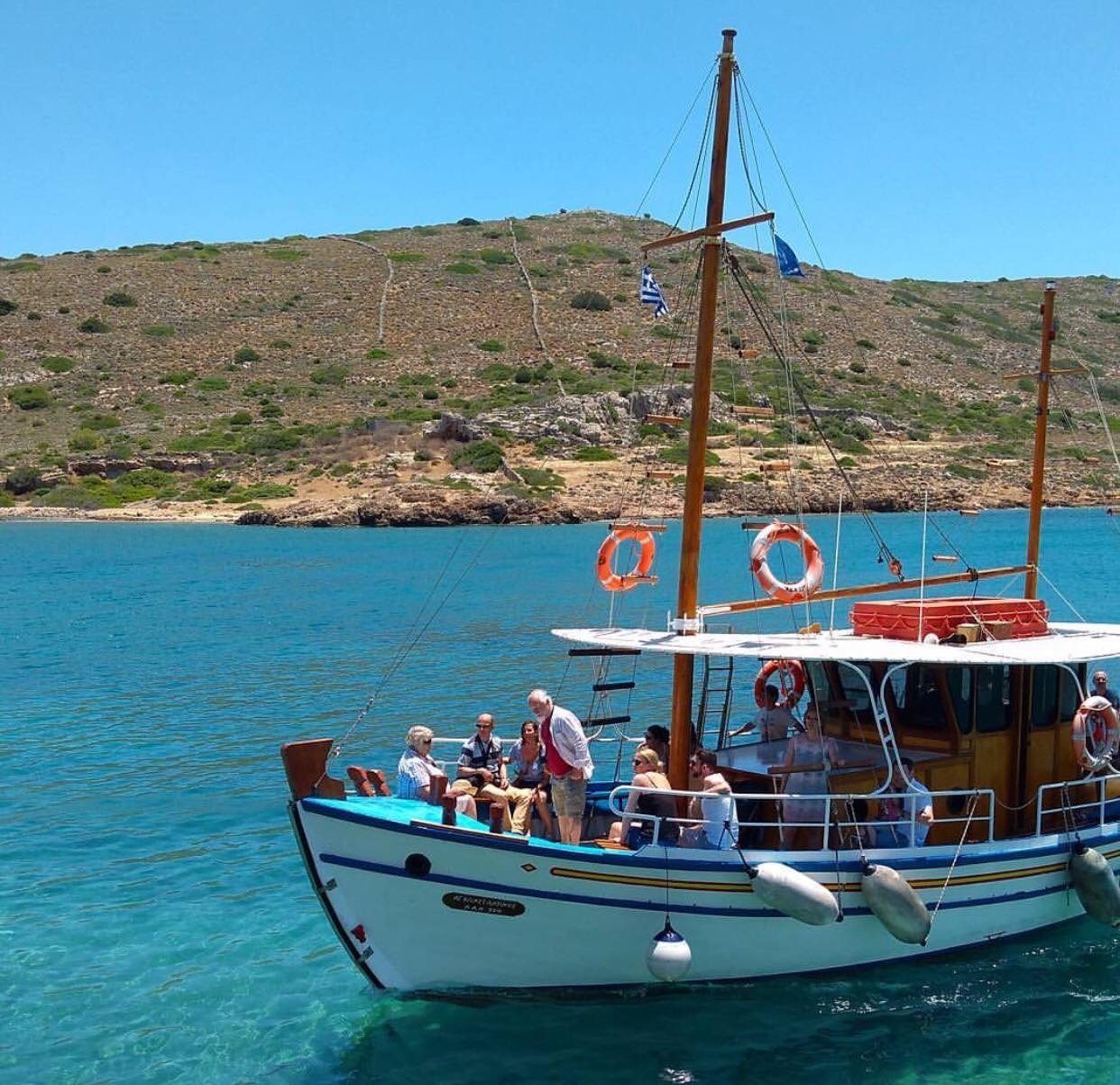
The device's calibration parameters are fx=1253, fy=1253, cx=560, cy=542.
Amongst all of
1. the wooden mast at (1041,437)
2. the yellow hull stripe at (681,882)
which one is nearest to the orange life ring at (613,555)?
the yellow hull stripe at (681,882)

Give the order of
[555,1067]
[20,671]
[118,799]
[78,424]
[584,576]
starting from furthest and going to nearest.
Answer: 1. [78,424]
2. [584,576]
3. [20,671]
4. [118,799]
5. [555,1067]

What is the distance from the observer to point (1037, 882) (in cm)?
1134

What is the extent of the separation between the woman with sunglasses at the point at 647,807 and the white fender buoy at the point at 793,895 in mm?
824

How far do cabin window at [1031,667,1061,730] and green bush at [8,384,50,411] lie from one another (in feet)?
264

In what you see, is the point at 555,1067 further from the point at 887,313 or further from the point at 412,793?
the point at 887,313

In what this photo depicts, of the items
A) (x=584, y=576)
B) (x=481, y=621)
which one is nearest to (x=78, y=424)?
(x=584, y=576)

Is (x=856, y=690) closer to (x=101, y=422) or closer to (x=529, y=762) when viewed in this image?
(x=529, y=762)

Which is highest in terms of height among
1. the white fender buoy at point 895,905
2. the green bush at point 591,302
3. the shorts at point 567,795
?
the green bush at point 591,302

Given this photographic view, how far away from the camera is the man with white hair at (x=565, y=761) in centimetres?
1049

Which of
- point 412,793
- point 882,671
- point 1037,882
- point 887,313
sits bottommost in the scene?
point 1037,882

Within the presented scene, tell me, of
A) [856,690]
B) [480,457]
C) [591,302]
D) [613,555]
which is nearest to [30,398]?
[480,457]

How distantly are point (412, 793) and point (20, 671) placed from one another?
18.9 metres

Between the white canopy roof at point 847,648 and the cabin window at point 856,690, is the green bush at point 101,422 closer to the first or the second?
the white canopy roof at point 847,648

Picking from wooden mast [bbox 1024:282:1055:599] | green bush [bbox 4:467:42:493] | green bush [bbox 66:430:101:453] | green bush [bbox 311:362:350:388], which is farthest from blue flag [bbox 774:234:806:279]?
green bush [bbox 311:362:350:388]
